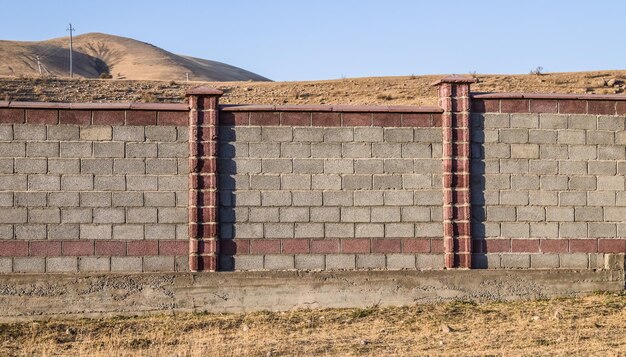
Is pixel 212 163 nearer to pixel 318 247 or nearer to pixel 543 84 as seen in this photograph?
pixel 318 247

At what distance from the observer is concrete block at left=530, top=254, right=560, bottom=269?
13.9 m

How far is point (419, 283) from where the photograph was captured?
44.6 feet

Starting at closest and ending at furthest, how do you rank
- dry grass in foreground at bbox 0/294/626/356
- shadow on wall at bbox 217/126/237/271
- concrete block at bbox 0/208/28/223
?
1. dry grass in foreground at bbox 0/294/626/356
2. concrete block at bbox 0/208/28/223
3. shadow on wall at bbox 217/126/237/271

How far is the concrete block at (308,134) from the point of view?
531 inches

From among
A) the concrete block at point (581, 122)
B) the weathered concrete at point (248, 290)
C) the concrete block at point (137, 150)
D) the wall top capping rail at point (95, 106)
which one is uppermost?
the wall top capping rail at point (95, 106)

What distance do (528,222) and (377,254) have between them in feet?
8.08

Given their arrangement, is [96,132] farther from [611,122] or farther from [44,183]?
[611,122]

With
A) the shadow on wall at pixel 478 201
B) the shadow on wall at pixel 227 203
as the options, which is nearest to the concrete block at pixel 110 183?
the shadow on wall at pixel 227 203

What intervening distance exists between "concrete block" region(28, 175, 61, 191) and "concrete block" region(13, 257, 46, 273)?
3.43ft

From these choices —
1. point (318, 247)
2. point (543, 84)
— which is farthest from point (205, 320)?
point (543, 84)

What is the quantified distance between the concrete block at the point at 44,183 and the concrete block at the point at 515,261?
6886 mm

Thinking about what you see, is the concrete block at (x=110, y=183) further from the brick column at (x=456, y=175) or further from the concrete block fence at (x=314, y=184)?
the brick column at (x=456, y=175)

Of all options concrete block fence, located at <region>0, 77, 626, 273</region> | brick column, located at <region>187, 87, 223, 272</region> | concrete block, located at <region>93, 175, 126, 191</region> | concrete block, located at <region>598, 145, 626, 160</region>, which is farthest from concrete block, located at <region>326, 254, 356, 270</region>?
concrete block, located at <region>598, 145, 626, 160</region>

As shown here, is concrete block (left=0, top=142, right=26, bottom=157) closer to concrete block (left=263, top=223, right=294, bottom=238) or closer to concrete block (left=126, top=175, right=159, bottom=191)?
concrete block (left=126, top=175, right=159, bottom=191)
